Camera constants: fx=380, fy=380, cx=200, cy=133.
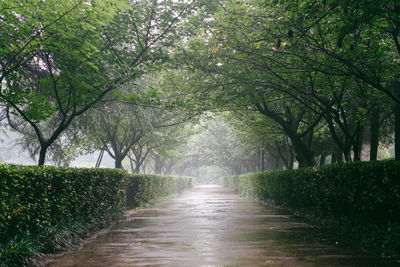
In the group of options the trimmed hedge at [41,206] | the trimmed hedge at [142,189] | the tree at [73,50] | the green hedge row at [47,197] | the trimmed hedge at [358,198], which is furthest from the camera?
the trimmed hedge at [142,189]

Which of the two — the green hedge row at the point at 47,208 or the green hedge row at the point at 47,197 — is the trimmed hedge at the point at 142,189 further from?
the green hedge row at the point at 47,197

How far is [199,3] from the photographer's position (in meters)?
11.8

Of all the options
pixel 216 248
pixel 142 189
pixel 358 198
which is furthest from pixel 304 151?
pixel 216 248

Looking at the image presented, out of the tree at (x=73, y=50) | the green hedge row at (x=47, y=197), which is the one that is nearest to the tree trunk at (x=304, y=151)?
the tree at (x=73, y=50)

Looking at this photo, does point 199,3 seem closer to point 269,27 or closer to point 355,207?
point 269,27

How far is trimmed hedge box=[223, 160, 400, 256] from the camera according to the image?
746 centimetres

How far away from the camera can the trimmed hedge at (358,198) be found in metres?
7.46

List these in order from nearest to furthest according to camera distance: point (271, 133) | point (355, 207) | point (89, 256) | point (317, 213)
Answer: point (89, 256) < point (355, 207) < point (317, 213) < point (271, 133)

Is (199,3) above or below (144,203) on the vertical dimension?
above

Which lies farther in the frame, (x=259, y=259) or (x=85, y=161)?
(x=85, y=161)

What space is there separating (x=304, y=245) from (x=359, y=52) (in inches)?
194

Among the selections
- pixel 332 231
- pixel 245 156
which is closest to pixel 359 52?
pixel 332 231

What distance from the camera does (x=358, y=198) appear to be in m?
9.05

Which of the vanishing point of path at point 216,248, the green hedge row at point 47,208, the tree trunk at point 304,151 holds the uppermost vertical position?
the tree trunk at point 304,151
